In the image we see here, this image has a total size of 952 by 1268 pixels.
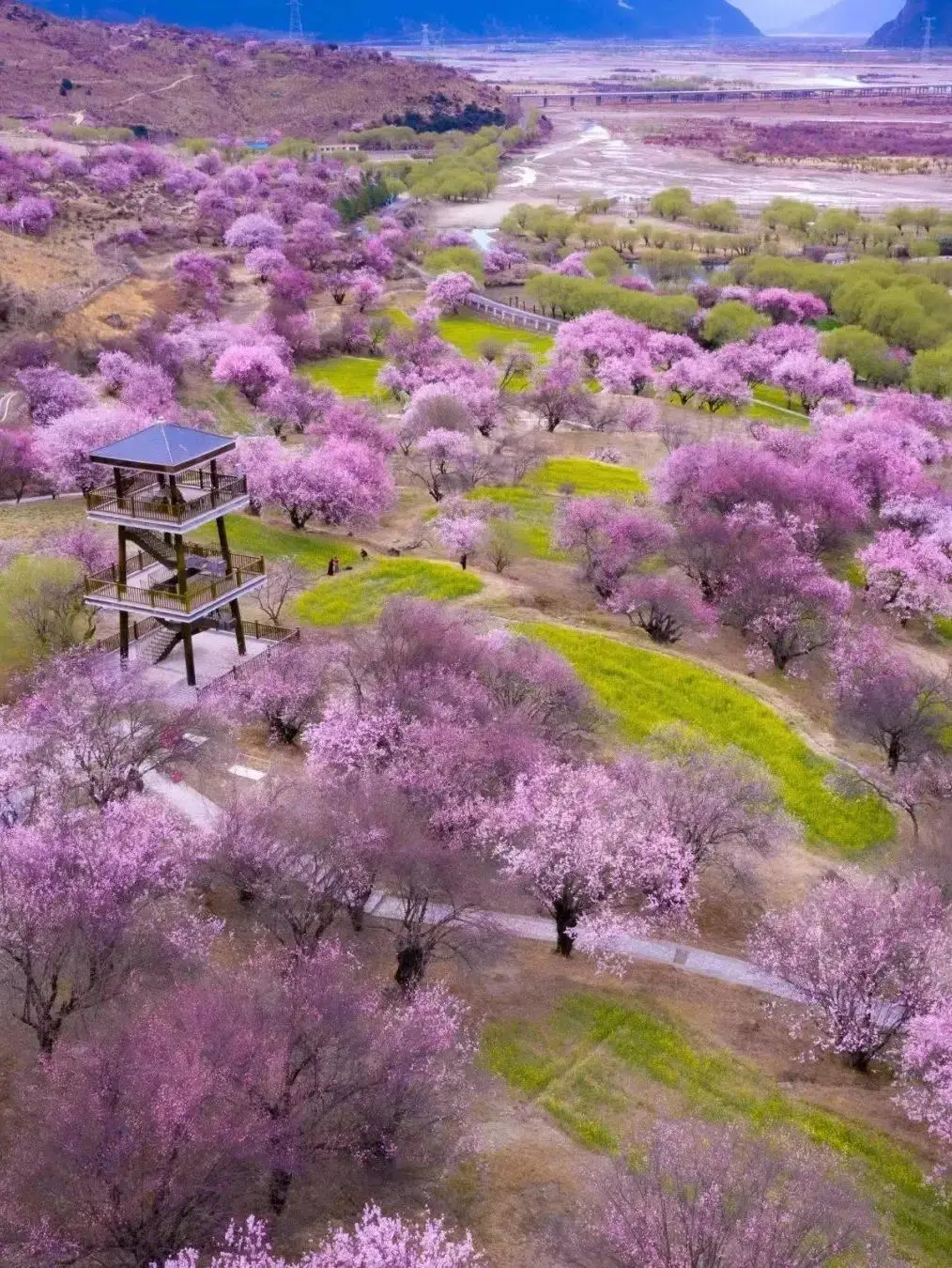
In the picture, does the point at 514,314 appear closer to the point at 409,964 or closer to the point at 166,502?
the point at 166,502

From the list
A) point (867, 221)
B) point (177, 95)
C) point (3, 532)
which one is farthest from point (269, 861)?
point (177, 95)

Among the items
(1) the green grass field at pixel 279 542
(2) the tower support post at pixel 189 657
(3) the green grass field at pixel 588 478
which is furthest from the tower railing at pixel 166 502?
(3) the green grass field at pixel 588 478

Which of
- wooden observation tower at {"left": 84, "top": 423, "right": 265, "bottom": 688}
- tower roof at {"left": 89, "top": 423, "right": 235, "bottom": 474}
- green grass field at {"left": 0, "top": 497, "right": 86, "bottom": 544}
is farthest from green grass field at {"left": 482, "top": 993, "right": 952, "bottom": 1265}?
green grass field at {"left": 0, "top": 497, "right": 86, "bottom": 544}

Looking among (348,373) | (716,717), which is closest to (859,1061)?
(716,717)

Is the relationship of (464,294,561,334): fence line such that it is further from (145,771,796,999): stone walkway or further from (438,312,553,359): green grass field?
(145,771,796,999): stone walkway

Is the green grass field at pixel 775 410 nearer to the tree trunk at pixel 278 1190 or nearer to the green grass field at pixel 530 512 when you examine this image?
the green grass field at pixel 530 512

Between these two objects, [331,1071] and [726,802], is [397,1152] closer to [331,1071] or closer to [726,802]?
[331,1071]
